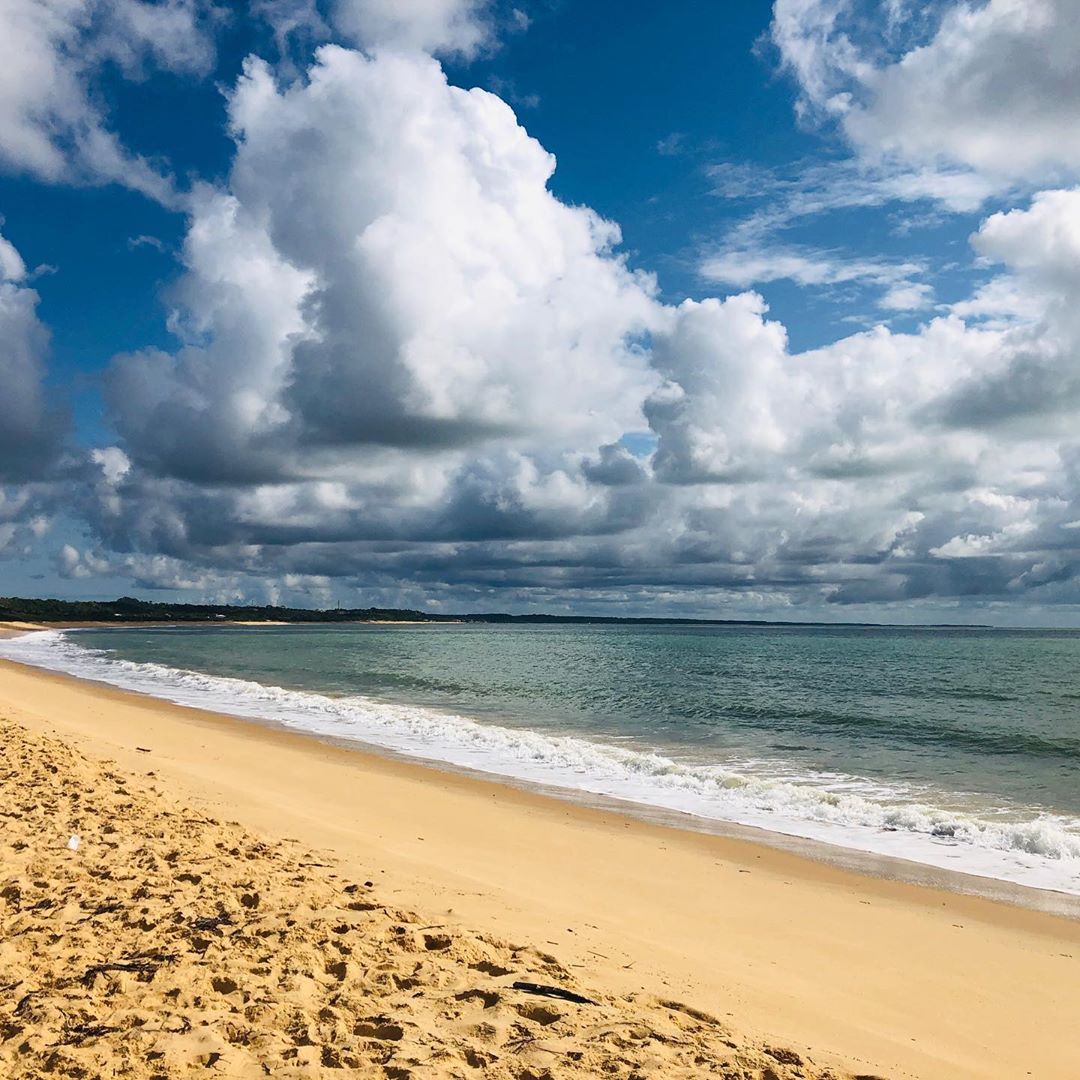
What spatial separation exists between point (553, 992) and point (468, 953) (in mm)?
866

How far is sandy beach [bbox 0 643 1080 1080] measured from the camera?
4.75 metres

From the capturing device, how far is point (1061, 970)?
7.64 meters

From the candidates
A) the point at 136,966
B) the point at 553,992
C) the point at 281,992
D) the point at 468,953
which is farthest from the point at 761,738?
the point at 136,966

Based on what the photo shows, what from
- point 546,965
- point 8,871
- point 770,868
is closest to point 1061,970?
point 770,868

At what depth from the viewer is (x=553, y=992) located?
5.52 meters

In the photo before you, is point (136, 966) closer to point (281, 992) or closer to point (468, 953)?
point (281, 992)

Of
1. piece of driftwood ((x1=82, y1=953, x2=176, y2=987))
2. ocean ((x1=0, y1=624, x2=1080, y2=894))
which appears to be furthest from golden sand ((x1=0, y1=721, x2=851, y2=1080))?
ocean ((x1=0, y1=624, x2=1080, y2=894))

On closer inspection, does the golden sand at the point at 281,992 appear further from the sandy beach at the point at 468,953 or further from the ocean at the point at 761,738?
the ocean at the point at 761,738

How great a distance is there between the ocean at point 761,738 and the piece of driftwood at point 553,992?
26.8 feet

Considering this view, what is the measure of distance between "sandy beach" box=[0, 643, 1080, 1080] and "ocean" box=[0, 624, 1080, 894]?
3.10 meters

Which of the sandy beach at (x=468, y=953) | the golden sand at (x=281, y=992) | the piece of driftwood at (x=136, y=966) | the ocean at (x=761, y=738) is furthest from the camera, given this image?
the ocean at (x=761, y=738)

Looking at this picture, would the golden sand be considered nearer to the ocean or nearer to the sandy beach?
the sandy beach

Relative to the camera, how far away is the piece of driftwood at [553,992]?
17.9ft

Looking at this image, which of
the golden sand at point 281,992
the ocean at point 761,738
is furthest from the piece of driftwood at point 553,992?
the ocean at point 761,738
